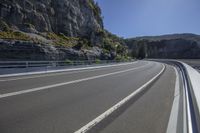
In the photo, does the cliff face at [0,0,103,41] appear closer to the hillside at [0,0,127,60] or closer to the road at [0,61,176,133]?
→ the hillside at [0,0,127,60]

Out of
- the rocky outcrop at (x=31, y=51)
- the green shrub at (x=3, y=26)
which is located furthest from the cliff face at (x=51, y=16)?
the rocky outcrop at (x=31, y=51)

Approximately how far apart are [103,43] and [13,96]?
6658 centimetres

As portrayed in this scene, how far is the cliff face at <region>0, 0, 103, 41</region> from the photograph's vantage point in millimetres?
55312

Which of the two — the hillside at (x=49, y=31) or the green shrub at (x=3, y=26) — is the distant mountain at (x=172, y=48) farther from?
the green shrub at (x=3, y=26)

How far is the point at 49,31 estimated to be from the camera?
6425 cm

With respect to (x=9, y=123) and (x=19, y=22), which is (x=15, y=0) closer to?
(x=19, y=22)

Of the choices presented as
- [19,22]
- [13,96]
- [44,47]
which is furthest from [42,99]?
[19,22]

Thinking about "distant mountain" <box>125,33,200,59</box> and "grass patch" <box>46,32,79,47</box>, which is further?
"distant mountain" <box>125,33,200,59</box>

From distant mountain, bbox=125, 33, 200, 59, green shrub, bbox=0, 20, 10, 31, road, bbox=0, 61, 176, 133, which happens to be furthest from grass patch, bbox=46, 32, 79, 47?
distant mountain, bbox=125, 33, 200, 59

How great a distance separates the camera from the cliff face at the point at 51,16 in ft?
181

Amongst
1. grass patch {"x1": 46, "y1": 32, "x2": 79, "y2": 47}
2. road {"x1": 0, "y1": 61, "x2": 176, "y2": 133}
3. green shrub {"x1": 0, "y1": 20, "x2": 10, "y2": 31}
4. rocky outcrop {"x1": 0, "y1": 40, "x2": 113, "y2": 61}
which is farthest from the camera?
grass patch {"x1": 46, "y1": 32, "x2": 79, "y2": 47}

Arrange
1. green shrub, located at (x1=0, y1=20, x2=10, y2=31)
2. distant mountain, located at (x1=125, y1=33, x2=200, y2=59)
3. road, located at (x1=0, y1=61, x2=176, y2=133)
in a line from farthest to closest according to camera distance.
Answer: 1. distant mountain, located at (x1=125, y1=33, x2=200, y2=59)
2. green shrub, located at (x1=0, y1=20, x2=10, y2=31)
3. road, located at (x1=0, y1=61, x2=176, y2=133)

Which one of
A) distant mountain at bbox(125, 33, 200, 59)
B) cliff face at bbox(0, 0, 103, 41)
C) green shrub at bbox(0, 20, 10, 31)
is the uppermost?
cliff face at bbox(0, 0, 103, 41)

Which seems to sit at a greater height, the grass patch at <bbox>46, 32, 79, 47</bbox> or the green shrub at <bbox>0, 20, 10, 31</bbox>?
the green shrub at <bbox>0, 20, 10, 31</bbox>
